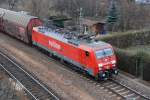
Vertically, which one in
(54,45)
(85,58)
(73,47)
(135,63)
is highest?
(73,47)

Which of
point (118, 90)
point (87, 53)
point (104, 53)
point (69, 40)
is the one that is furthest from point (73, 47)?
point (118, 90)

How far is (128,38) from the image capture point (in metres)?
41.2

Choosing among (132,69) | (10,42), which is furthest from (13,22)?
(132,69)

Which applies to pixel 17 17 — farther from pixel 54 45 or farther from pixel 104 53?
pixel 104 53

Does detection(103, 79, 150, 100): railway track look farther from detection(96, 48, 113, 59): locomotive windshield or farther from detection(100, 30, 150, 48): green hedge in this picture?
detection(100, 30, 150, 48): green hedge

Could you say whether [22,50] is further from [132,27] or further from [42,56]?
[132,27]

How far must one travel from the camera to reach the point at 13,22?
4150 cm

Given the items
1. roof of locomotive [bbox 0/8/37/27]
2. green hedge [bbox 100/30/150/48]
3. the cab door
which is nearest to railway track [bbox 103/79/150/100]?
the cab door

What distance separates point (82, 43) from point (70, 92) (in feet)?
14.9

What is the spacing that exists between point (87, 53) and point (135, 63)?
14.0ft

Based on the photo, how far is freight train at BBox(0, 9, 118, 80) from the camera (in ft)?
87.2

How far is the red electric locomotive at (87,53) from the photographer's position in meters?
26.5

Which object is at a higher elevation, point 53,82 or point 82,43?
point 82,43

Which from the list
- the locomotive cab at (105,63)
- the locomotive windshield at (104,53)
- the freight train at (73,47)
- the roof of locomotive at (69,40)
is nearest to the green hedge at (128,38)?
the roof of locomotive at (69,40)
